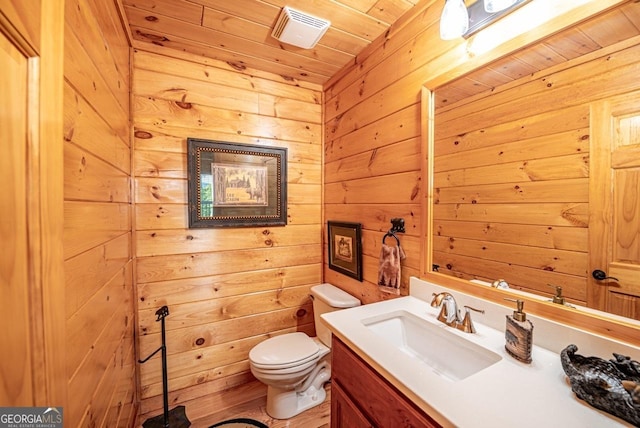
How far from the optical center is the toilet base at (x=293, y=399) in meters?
1.57

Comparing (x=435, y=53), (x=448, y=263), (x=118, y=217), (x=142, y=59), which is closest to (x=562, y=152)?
(x=448, y=263)

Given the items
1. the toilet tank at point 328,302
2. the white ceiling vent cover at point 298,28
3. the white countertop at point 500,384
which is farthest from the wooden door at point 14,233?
the toilet tank at point 328,302

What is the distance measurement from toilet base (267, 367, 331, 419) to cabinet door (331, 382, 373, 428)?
2.10 feet

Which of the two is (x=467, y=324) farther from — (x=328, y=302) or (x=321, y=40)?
(x=321, y=40)

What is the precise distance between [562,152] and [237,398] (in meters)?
2.23

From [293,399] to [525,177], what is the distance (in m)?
1.73

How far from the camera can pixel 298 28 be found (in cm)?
144

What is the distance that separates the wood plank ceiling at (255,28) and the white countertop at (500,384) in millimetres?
1557

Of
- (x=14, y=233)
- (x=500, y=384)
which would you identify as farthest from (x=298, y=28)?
(x=500, y=384)

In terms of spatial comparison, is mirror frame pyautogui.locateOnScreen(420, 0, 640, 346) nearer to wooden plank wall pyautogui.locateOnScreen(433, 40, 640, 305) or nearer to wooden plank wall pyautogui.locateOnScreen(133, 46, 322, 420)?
wooden plank wall pyautogui.locateOnScreen(433, 40, 640, 305)

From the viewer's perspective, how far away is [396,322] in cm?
117

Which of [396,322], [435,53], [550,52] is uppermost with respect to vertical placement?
[435,53]

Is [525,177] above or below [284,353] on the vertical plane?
above

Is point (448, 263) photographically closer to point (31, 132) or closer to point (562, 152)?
point (562, 152)
